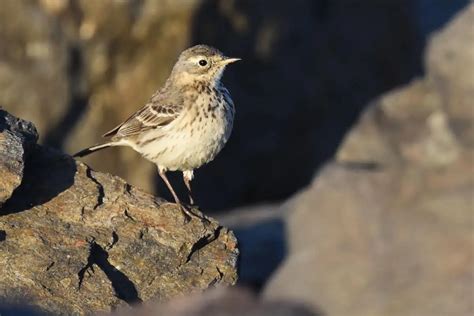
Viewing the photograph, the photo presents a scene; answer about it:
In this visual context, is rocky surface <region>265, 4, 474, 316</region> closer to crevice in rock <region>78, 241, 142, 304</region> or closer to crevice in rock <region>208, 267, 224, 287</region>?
crevice in rock <region>208, 267, 224, 287</region>

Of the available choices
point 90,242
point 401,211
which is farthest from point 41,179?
point 401,211

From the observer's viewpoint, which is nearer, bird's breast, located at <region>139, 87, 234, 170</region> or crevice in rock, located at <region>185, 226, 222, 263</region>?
crevice in rock, located at <region>185, 226, 222, 263</region>

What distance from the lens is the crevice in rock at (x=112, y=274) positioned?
9.04 m

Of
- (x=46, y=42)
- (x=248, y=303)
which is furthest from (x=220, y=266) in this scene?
(x=46, y=42)

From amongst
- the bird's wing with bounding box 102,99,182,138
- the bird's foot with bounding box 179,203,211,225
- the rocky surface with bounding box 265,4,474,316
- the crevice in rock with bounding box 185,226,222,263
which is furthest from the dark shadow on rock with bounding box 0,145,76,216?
the rocky surface with bounding box 265,4,474,316

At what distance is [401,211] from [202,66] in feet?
7.67

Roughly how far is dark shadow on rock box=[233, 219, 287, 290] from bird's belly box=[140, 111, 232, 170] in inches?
121

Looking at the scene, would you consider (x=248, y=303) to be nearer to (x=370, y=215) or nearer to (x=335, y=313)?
(x=335, y=313)

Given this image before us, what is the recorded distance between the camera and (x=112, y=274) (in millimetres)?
9219

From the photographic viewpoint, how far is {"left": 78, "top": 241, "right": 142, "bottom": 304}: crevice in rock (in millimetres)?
9039

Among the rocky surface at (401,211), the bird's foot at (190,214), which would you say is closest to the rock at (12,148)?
the bird's foot at (190,214)

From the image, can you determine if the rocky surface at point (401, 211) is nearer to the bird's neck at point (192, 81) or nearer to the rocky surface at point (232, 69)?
the bird's neck at point (192, 81)

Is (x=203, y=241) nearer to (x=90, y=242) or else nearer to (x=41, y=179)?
(x=90, y=242)

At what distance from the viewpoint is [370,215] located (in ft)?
39.3
